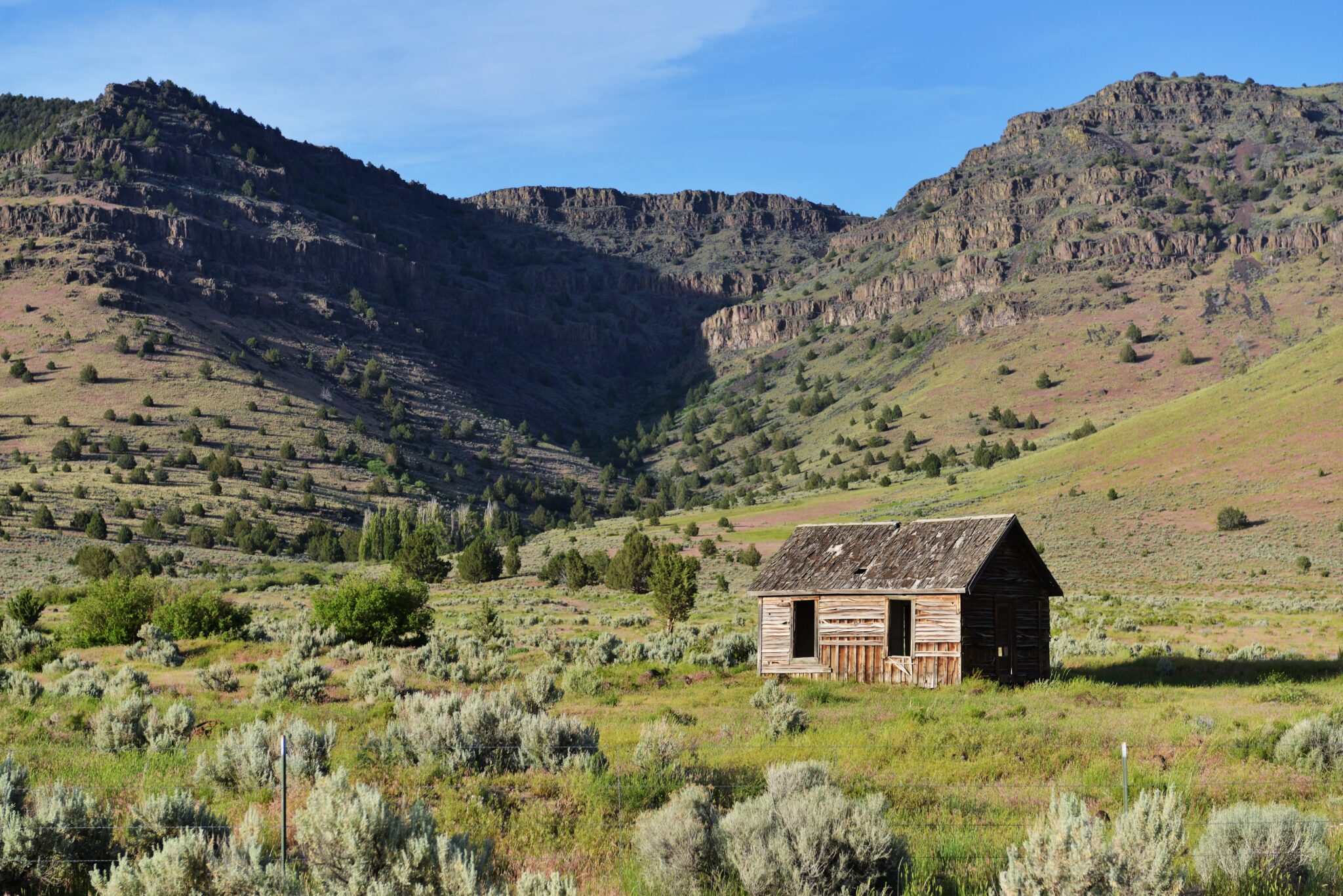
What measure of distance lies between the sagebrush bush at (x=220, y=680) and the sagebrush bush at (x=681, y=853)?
617 inches

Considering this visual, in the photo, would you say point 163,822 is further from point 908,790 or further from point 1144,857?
point 908,790

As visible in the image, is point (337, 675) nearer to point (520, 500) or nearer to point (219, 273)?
point (520, 500)

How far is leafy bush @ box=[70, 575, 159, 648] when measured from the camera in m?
32.1

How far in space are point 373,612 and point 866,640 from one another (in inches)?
626

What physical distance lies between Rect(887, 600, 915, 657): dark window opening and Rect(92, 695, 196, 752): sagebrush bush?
1616cm

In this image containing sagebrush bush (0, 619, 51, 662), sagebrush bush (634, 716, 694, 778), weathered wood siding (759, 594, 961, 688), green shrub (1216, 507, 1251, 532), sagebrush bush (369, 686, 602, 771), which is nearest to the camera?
sagebrush bush (634, 716, 694, 778)

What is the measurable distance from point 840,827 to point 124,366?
122297 mm

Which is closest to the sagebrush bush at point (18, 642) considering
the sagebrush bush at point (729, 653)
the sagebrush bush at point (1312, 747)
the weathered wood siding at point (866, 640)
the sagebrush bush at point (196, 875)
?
the sagebrush bush at point (729, 653)

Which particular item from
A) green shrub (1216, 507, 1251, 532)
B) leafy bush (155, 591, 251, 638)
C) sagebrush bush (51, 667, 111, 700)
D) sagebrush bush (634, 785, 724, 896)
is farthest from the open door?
green shrub (1216, 507, 1251, 532)

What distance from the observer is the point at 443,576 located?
69.9 meters

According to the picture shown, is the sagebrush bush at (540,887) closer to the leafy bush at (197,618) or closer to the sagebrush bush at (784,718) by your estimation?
the sagebrush bush at (784,718)

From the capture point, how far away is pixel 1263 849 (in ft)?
26.5

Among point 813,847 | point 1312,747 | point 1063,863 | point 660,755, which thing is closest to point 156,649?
point 660,755

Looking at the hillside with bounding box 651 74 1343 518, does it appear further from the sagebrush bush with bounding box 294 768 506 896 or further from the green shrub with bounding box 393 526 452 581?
the sagebrush bush with bounding box 294 768 506 896
